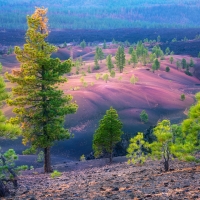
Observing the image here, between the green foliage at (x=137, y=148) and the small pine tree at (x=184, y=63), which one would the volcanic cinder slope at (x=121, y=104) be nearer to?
the green foliage at (x=137, y=148)

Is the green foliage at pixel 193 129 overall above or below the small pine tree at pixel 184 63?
below

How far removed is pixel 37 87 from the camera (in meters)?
20.6

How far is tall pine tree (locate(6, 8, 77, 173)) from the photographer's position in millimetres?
19859

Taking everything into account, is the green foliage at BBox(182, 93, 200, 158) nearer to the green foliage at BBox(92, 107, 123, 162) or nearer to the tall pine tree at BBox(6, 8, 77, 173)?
the tall pine tree at BBox(6, 8, 77, 173)

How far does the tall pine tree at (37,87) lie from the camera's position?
19859mm

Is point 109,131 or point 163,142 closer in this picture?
point 163,142

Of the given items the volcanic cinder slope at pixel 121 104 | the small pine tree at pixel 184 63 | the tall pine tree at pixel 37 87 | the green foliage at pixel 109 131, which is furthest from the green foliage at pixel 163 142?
the small pine tree at pixel 184 63

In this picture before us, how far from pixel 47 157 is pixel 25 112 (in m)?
3.64

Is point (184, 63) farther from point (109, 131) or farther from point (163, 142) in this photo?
point (163, 142)

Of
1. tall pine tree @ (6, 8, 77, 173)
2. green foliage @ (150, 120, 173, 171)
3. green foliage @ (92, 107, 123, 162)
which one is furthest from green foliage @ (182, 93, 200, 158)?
green foliage @ (92, 107, 123, 162)

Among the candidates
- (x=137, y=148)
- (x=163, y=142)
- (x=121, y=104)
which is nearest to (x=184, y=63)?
(x=121, y=104)

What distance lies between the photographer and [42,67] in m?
20.3

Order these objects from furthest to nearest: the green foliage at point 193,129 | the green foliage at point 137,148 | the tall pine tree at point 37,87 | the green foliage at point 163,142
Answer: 1. the green foliage at point 137,148
2. the tall pine tree at point 37,87
3. the green foliage at point 163,142
4. the green foliage at point 193,129

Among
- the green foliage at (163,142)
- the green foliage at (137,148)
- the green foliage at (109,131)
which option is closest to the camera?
the green foliage at (163,142)
